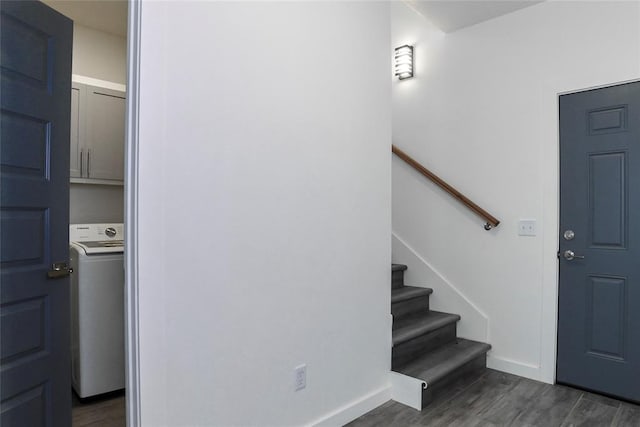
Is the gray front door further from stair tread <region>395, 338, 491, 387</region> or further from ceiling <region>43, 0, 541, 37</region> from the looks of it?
ceiling <region>43, 0, 541, 37</region>

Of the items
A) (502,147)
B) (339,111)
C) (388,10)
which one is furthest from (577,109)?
(339,111)

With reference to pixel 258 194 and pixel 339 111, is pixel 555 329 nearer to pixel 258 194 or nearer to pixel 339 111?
pixel 339 111

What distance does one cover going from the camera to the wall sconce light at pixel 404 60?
3432 millimetres

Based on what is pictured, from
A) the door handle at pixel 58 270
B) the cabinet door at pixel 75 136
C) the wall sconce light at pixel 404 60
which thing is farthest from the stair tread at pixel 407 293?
the cabinet door at pixel 75 136

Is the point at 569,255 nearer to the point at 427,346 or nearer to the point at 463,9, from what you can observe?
the point at 427,346

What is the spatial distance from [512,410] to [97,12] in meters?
3.83

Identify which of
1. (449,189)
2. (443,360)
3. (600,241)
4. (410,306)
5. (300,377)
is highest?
(449,189)

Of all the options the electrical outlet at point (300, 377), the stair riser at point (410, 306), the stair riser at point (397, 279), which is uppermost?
the stair riser at point (397, 279)

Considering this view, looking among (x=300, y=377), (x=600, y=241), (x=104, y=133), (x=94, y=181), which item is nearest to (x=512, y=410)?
(x=600, y=241)

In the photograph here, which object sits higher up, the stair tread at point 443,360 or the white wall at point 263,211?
the white wall at point 263,211

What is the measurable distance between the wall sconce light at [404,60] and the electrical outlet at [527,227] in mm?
1536

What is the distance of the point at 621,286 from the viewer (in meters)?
2.51

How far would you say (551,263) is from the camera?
277cm

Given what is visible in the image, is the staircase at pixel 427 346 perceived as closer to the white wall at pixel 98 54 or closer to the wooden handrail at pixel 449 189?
the wooden handrail at pixel 449 189
